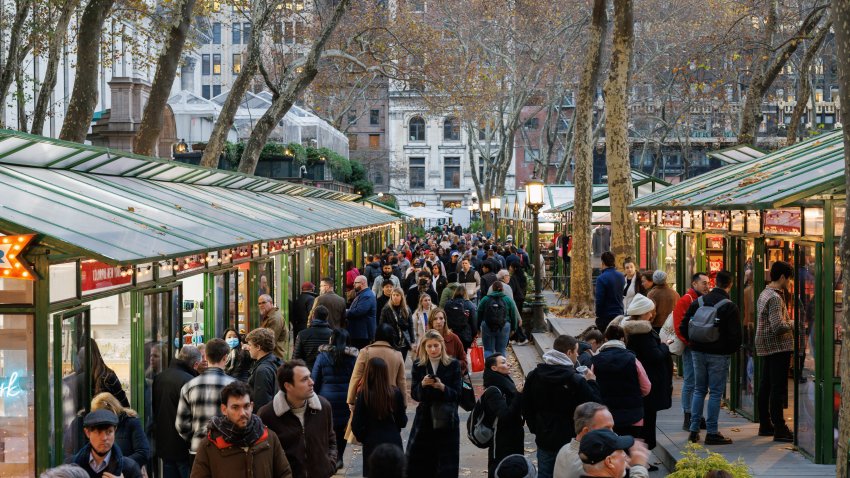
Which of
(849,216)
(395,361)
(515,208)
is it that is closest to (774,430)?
(395,361)

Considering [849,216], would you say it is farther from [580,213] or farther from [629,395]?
[580,213]

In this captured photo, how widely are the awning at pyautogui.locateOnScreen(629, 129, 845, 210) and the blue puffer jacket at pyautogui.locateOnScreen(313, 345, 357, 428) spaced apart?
3819 millimetres

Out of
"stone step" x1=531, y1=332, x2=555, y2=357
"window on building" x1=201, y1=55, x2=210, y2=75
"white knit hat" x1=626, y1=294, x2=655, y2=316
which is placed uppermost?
"window on building" x1=201, y1=55, x2=210, y2=75

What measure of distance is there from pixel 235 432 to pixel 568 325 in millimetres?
18131

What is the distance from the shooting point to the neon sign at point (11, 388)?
26.0ft

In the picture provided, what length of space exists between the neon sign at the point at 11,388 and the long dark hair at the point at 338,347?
11.7ft

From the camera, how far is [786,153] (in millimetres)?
17062

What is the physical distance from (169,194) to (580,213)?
45.5ft

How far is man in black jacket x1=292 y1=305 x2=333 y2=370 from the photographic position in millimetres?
12203

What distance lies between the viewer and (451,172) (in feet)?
369

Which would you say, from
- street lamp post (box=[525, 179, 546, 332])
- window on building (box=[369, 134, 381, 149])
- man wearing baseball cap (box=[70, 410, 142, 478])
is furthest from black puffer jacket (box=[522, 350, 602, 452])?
window on building (box=[369, 134, 381, 149])

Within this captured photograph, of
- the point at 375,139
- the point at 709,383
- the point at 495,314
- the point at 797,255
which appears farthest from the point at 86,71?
the point at 375,139

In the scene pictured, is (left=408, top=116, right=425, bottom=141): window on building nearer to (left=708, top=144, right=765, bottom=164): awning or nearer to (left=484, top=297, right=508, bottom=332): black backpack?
(left=708, top=144, right=765, bottom=164): awning

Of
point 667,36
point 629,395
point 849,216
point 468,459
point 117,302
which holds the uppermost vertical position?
point 667,36
